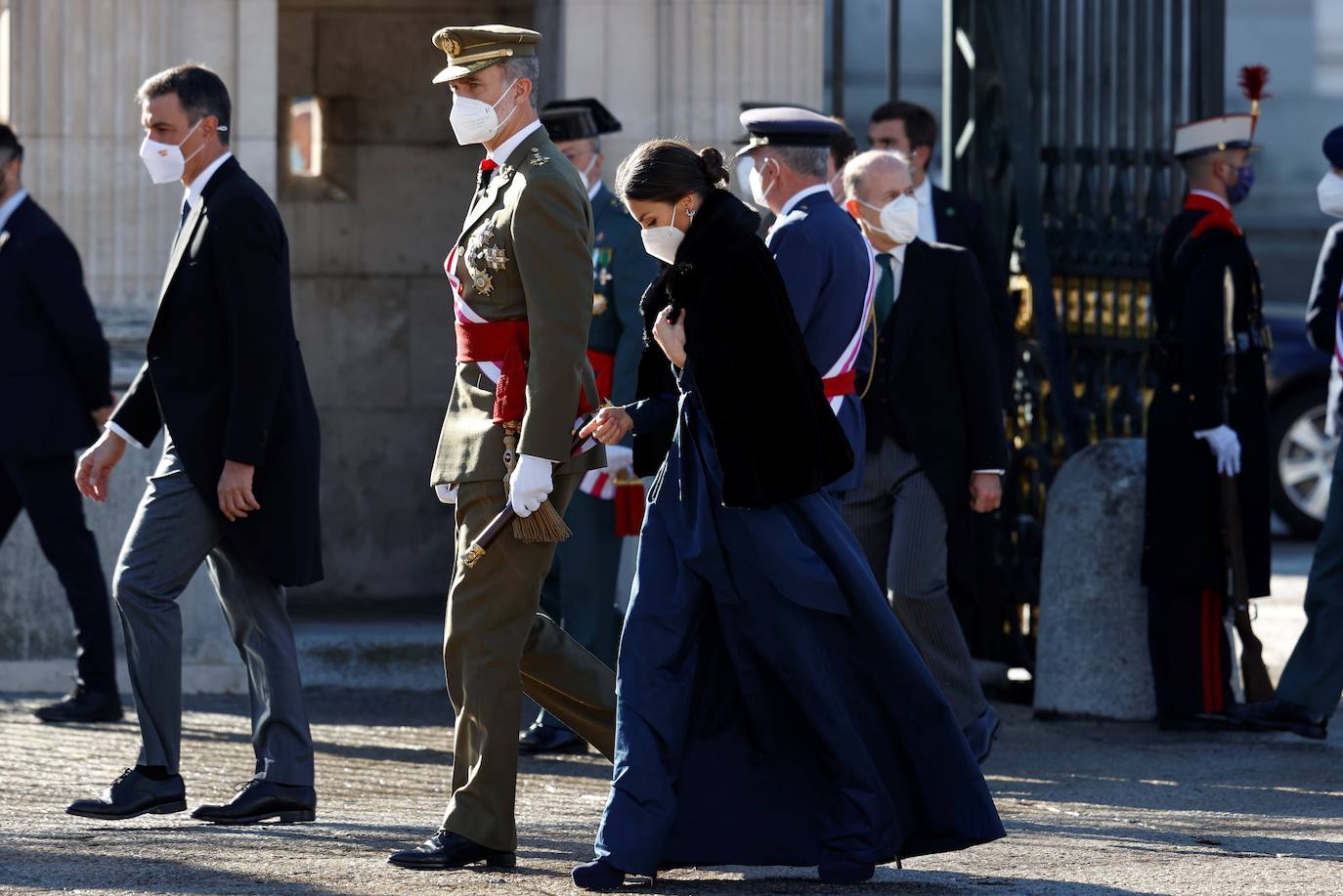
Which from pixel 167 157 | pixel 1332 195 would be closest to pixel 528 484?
pixel 167 157

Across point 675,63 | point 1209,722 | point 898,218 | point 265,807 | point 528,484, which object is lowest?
point 1209,722

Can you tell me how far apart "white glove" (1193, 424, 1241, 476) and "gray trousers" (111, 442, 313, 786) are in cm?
324

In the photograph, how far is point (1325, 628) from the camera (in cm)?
770

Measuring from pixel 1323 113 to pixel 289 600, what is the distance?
16.6m

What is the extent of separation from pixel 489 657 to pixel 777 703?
2.07 feet

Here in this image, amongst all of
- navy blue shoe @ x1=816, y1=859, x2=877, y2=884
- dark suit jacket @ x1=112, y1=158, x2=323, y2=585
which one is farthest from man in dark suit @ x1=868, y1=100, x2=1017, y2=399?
navy blue shoe @ x1=816, y1=859, x2=877, y2=884

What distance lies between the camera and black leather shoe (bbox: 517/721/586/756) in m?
7.56

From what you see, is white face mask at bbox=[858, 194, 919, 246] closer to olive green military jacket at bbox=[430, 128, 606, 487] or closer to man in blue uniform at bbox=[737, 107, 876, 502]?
man in blue uniform at bbox=[737, 107, 876, 502]

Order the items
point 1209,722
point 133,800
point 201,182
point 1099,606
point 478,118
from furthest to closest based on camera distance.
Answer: point 1099,606, point 1209,722, point 201,182, point 133,800, point 478,118

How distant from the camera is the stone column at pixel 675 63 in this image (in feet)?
29.0

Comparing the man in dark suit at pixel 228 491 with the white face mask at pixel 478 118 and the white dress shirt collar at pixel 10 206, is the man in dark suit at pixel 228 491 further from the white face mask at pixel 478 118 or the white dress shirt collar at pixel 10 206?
the white dress shirt collar at pixel 10 206

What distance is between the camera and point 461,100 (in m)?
5.56

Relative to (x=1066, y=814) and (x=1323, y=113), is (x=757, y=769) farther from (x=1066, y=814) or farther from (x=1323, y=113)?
(x=1323, y=113)

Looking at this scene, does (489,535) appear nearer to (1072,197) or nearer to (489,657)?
(489,657)
